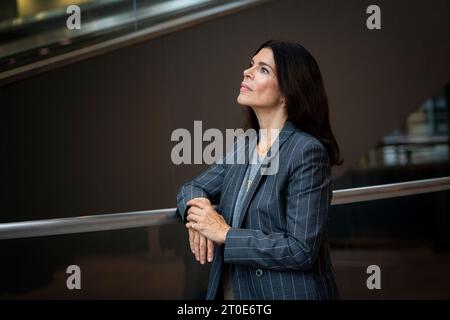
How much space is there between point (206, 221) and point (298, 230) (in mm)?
254

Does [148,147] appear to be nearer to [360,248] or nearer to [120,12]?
[120,12]

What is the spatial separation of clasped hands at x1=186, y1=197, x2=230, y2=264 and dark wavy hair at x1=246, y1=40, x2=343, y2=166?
0.32 meters

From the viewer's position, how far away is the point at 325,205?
4.47 ft

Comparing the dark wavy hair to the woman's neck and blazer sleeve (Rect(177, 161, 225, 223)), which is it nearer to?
the woman's neck

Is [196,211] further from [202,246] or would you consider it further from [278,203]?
[278,203]

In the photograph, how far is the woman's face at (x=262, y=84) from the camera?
149 cm

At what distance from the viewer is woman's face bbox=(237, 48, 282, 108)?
1491mm

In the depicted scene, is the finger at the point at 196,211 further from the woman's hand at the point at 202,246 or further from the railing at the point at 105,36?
the railing at the point at 105,36

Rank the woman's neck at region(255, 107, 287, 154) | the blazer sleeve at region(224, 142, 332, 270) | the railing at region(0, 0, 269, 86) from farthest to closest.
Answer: the railing at region(0, 0, 269, 86) → the woman's neck at region(255, 107, 287, 154) → the blazer sleeve at region(224, 142, 332, 270)

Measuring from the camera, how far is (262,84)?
58.7 inches

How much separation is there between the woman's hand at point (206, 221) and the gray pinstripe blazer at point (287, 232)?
34 millimetres

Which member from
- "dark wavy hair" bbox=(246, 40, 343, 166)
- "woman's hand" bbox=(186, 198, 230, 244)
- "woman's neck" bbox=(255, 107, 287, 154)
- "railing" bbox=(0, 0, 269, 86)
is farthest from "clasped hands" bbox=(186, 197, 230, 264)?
"railing" bbox=(0, 0, 269, 86)

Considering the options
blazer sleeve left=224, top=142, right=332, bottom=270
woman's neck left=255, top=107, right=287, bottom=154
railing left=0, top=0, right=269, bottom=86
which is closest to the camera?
blazer sleeve left=224, top=142, right=332, bottom=270

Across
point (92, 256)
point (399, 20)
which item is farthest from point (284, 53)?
point (399, 20)
